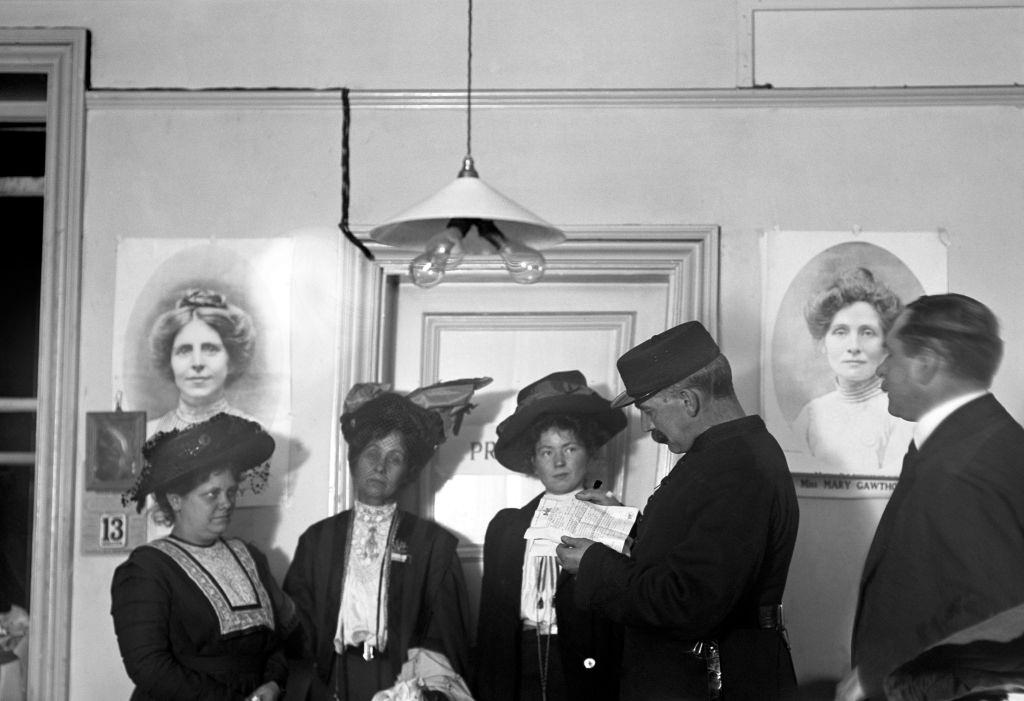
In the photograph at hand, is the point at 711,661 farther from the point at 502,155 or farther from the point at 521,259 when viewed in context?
the point at 502,155

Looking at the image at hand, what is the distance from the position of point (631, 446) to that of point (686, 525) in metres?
1.58

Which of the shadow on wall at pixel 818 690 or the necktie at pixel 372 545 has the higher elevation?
the necktie at pixel 372 545

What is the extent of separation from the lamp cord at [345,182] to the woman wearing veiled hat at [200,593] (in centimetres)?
88

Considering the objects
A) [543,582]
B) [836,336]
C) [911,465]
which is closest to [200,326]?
[543,582]

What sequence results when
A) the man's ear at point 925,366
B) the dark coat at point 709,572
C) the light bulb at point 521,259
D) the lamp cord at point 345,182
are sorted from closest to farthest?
the dark coat at point 709,572 < the light bulb at point 521,259 < the man's ear at point 925,366 < the lamp cord at point 345,182

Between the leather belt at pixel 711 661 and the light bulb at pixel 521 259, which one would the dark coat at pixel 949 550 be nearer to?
the leather belt at pixel 711 661

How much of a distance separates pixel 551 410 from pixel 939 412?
1.34m

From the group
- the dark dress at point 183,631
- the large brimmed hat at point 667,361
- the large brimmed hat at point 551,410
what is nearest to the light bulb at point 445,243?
the large brimmed hat at point 667,361

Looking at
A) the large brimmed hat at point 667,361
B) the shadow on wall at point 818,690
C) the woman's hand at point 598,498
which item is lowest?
the shadow on wall at point 818,690

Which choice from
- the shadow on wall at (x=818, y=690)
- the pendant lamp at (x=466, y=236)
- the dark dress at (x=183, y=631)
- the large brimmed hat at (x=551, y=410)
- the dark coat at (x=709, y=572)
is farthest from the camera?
the shadow on wall at (x=818, y=690)

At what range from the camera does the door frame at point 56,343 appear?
197 inches

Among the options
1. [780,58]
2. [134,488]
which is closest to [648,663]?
[134,488]

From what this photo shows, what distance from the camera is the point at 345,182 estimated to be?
201 inches

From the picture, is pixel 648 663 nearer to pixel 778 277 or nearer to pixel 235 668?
pixel 235 668
